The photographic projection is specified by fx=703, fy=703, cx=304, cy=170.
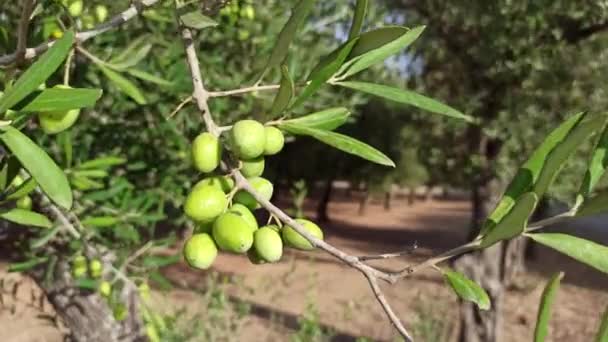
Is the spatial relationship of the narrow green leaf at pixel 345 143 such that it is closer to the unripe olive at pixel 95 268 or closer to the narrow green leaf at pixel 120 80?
the narrow green leaf at pixel 120 80

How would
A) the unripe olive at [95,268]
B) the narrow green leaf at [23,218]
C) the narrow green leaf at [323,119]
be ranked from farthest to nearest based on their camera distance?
the unripe olive at [95,268], the narrow green leaf at [23,218], the narrow green leaf at [323,119]

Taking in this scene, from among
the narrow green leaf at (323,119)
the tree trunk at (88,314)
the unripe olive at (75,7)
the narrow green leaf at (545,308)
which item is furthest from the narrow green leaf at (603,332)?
the tree trunk at (88,314)

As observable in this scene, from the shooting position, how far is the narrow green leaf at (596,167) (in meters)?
0.75

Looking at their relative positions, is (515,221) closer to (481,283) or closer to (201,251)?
(201,251)

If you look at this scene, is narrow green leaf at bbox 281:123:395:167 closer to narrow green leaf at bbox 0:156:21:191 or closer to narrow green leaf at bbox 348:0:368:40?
narrow green leaf at bbox 348:0:368:40

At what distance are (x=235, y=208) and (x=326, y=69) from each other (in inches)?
7.2

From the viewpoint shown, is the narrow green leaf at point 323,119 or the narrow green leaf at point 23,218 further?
the narrow green leaf at point 23,218

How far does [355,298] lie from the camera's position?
987cm

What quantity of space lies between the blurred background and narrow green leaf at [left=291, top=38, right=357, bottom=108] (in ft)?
0.71

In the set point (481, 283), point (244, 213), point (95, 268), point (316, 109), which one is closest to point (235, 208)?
point (244, 213)

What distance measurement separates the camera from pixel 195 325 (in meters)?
4.72

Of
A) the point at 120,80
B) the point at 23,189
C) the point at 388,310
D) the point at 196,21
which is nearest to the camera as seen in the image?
the point at 388,310

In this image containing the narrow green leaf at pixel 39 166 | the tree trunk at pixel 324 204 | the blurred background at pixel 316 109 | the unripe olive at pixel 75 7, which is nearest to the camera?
the narrow green leaf at pixel 39 166

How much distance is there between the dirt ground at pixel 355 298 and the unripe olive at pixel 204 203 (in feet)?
12.8
